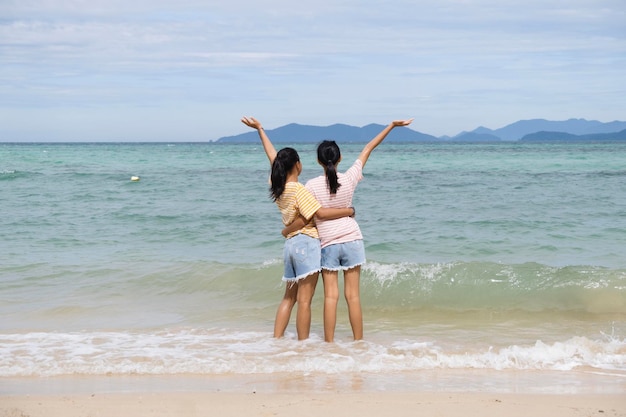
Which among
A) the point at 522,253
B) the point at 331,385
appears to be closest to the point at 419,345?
the point at 331,385

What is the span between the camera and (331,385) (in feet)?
18.3

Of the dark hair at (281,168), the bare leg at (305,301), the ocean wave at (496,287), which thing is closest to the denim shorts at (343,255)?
the bare leg at (305,301)

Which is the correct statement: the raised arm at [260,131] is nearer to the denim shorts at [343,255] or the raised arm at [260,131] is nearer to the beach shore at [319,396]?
the denim shorts at [343,255]

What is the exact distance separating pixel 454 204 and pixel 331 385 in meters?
12.6

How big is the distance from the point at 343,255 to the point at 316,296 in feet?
9.55

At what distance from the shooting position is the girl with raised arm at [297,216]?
632cm

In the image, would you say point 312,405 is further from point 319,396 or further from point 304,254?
point 304,254

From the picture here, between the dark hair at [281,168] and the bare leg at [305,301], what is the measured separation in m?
0.82

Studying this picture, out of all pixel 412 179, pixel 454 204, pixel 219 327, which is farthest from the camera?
pixel 412 179

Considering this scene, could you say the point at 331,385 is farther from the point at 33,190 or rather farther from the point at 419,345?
the point at 33,190

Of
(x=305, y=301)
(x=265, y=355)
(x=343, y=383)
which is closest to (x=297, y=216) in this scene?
(x=305, y=301)

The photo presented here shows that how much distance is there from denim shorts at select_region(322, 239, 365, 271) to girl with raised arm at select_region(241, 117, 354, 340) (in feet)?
0.31

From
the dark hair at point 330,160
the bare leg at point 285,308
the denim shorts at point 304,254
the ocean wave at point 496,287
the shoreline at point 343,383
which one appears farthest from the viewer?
the ocean wave at point 496,287

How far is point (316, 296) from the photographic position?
939 centimetres
